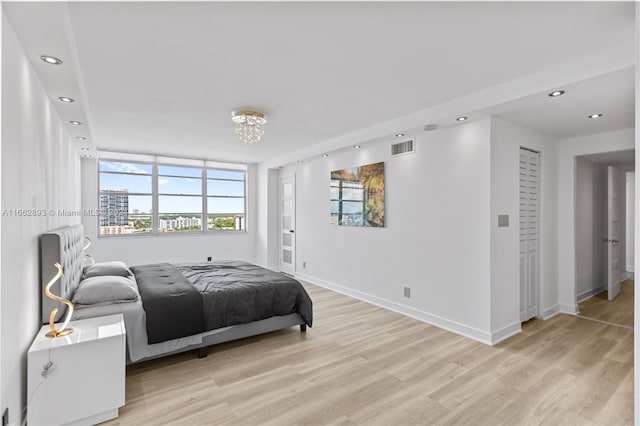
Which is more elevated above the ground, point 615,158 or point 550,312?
point 615,158

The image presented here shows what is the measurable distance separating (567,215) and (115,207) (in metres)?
7.39

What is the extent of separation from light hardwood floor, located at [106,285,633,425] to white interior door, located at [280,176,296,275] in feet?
10.4

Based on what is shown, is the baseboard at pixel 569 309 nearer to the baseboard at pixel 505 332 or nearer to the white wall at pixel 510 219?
the white wall at pixel 510 219

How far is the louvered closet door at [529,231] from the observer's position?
152 inches

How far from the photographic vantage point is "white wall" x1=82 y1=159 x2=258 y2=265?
5852 millimetres

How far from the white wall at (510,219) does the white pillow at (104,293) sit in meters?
3.56

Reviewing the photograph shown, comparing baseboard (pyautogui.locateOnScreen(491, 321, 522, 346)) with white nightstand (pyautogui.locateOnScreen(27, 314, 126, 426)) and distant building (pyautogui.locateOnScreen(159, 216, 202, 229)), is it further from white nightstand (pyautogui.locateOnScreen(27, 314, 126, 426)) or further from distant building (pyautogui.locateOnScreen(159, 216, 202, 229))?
distant building (pyautogui.locateOnScreen(159, 216, 202, 229))

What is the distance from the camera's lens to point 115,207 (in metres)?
6.11

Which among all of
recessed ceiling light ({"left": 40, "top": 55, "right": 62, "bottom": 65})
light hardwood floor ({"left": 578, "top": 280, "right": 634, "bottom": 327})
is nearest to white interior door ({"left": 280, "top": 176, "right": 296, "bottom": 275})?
recessed ceiling light ({"left": 40, "top": 55, "right": 62, "bottom": 65})

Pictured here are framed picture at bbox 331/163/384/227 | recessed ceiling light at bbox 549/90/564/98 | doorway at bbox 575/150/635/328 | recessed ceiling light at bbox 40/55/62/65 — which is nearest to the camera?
recessed ceiling light at bbox 40/55/62/65

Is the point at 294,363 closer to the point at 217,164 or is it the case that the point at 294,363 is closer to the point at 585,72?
the point at 585,72

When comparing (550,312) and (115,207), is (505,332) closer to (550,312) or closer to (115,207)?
(550,312)

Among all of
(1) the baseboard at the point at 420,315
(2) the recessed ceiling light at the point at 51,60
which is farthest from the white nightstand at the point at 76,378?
(1) the baseboard at the point at 420,315

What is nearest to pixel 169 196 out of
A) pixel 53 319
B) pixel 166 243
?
pixel 166 243
